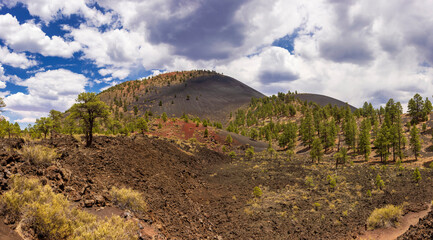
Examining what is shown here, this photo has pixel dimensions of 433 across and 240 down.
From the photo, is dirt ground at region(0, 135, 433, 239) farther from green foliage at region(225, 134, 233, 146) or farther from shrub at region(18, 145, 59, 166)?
green foliage at region(225, 134, 233, 146)

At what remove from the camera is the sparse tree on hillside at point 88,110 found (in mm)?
23484

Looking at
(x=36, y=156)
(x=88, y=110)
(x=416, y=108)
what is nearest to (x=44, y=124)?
(x=88, y=110)

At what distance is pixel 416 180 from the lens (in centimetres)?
3017

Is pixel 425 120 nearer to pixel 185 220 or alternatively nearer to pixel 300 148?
pixel 300 148

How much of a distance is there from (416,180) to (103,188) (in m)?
41.0

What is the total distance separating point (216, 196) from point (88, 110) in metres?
18.6

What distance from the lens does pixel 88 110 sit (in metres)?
24.1

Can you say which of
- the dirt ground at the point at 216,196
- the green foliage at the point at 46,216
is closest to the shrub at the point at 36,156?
the dirt ground at the point at 216,196

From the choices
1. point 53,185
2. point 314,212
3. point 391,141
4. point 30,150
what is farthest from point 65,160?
point 391,141

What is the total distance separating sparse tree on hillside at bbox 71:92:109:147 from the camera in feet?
77.0

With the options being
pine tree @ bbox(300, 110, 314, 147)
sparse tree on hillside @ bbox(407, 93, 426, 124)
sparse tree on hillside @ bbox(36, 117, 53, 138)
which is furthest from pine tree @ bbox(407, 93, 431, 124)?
sparse tree on hillside @ bbox(36, 117, 53, 138)

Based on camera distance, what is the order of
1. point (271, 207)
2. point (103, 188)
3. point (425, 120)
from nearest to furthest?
point (103, 188) < point (271, 207) < point (425, 120)

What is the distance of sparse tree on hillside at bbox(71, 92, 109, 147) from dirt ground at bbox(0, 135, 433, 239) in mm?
2133

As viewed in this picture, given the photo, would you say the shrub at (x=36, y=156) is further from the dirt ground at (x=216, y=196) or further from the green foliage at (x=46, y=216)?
the green foliage at (x=46, y=216)
